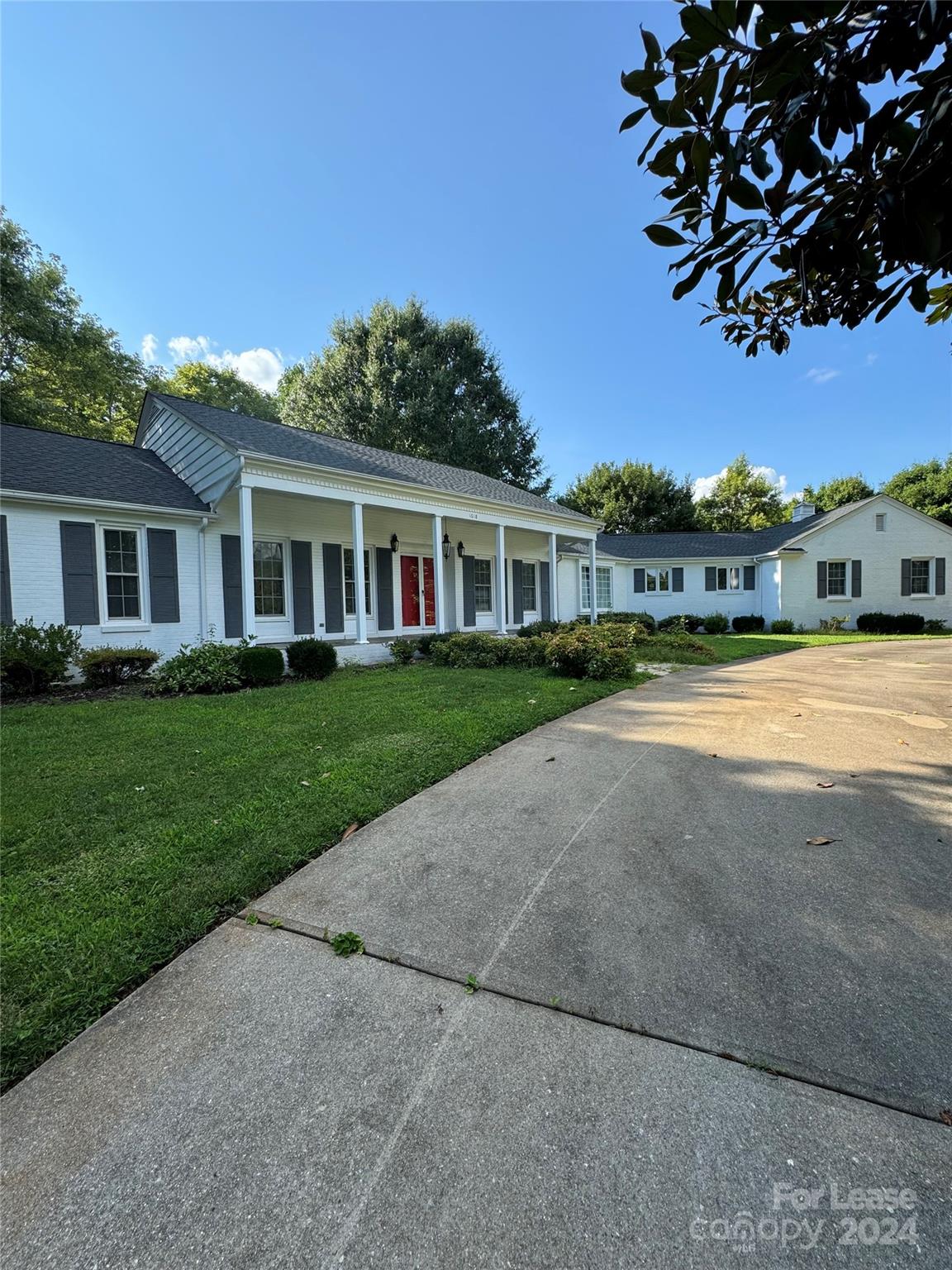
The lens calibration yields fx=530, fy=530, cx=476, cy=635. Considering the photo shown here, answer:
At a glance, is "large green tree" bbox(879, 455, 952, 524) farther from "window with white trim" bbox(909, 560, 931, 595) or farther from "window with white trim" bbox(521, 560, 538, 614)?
"window with white trim" bbox(521, 560, 538, 614)

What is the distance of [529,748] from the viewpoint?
5086mm

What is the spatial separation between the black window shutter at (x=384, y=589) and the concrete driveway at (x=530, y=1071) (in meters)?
10.8

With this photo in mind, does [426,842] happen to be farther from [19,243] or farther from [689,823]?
[19,243]

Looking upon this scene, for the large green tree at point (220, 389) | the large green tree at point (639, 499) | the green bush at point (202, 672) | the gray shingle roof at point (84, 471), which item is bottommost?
Answer: the green bush at point (202, 672)

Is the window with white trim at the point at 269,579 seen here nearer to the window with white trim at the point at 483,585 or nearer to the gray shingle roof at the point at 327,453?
the gray shingle roof at the point at 327,453

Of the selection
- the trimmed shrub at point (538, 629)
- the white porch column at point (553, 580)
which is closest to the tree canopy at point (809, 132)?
the trimmed shrub at point (538, 629)

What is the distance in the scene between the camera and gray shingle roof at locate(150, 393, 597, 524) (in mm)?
10508

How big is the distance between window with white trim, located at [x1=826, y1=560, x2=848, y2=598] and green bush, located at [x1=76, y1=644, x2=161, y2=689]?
23783mm

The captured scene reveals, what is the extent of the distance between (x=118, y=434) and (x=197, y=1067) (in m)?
27.6

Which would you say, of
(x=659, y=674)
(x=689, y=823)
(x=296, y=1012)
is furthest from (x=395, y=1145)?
(x=659, y=674)

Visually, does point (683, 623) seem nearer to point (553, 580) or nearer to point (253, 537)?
point (553, 580)

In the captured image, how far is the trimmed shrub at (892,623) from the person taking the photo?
67.4 feet

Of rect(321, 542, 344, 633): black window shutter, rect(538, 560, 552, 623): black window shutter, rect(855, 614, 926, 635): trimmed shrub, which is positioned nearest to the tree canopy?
rect(321, 542, 344, 633): black window shutter

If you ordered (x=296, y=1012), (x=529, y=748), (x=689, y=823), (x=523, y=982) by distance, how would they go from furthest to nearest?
(x=529, y=748)
(x=689, y=823)
(x=523, y=982)
(x=296, y=1012)
